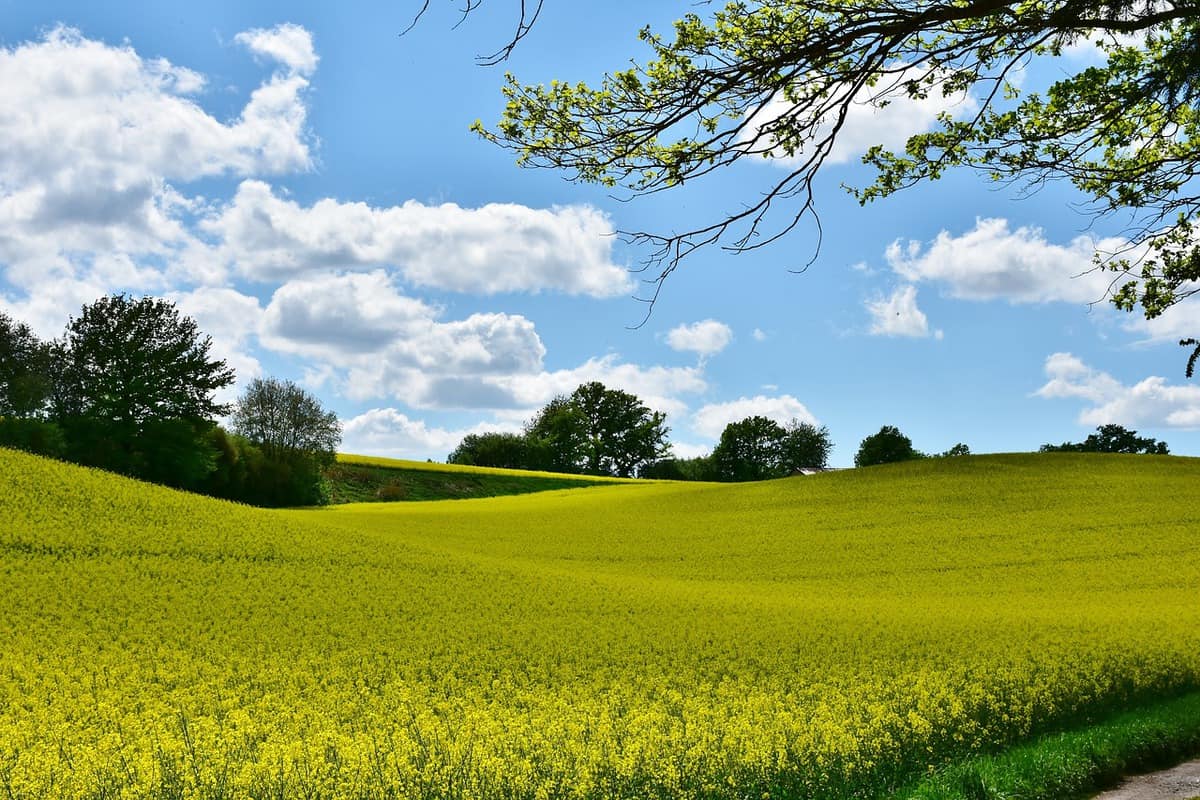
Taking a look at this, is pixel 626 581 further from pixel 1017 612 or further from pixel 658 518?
pixel 658 518

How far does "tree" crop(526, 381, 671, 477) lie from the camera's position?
91.6 m

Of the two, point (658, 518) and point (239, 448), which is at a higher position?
point (239, 448)

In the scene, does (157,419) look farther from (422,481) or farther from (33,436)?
(422,481)

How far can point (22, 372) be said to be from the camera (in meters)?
57.5

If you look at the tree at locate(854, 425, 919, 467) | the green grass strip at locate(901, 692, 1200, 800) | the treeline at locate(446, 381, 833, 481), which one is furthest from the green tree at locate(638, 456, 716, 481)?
the green grass strip at locate(901, 692, 1200, 800)

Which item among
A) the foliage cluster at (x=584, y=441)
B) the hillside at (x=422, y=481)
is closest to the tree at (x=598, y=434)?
the foliage cluster at (x=584, y=441)

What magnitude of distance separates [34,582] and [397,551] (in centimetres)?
901

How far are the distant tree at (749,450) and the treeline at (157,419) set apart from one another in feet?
167

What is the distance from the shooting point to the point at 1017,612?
18344mm

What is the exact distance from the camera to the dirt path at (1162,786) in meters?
8.53

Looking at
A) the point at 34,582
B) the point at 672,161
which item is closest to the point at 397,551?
the point at 34,582

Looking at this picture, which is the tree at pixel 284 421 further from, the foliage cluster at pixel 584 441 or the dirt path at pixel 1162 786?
the dirt path at pixel 1162 786

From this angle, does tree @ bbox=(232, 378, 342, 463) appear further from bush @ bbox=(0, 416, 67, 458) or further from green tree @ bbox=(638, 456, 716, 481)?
green tree @ bbox=(638, 456, 716, 481)

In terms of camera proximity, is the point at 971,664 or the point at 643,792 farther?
the point at 971,664
